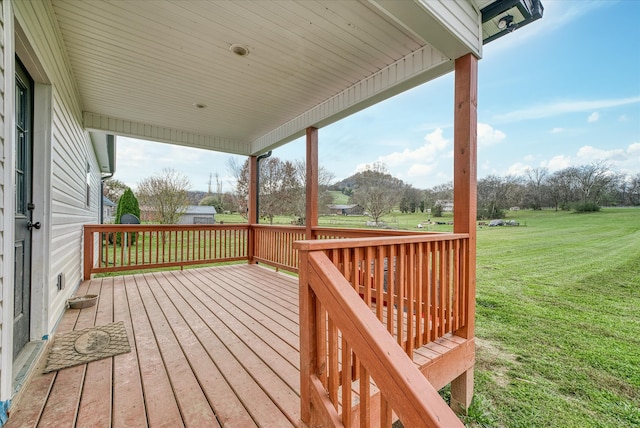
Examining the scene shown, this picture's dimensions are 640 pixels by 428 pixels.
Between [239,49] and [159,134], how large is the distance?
10.5 feet

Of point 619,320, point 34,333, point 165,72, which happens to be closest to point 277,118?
point 165,72

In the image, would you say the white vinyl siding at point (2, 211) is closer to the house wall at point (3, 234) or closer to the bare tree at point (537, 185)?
the house wall at point (3, 234)

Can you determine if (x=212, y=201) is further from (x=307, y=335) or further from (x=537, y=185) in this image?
(x=307, y=335)

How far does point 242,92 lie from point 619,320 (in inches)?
219

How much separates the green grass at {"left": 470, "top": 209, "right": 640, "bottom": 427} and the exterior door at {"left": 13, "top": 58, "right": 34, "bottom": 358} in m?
3.50

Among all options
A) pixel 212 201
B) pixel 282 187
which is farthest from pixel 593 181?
pixel 212 201

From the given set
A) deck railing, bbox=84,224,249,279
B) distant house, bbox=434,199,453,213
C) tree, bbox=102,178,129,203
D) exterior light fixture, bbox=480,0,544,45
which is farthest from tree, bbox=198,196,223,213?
exterior light fixture, bbox=480,0,544,45

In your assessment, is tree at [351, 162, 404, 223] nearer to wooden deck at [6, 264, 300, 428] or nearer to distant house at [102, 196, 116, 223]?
wooden deck at [6, 264, 300, 428]

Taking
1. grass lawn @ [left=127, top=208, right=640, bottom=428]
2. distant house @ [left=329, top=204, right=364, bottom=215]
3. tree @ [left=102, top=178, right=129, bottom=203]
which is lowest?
grass lawn @ [left=127, top=208, right=640, bottom=428]

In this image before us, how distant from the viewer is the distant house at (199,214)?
10.6 meters

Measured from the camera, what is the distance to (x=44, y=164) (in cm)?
210

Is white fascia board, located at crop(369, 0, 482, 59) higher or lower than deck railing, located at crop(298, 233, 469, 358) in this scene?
higher

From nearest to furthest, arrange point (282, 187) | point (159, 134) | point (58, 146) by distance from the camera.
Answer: point (58, 146) < point (159, 134) < point (282, 187)

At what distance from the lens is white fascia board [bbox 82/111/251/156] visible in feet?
14.6
